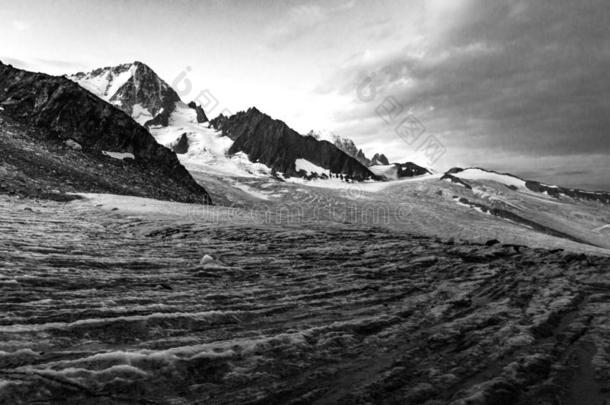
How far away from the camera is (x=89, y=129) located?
6862 cm

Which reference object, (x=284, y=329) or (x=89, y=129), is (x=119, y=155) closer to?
(x=89, y=129)

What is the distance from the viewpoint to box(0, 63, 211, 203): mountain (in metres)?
58.7

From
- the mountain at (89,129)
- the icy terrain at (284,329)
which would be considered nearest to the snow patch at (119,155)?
the mountain at (89,129)

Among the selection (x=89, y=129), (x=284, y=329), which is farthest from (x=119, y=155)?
(x=284, y=329)

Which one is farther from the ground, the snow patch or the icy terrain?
the snow patch

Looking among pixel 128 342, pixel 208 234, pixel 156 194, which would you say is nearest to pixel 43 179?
pixel 156 194

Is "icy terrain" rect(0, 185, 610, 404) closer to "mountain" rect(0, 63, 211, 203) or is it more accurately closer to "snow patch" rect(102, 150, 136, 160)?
"mountain" rect(0, 63, 211, 203)

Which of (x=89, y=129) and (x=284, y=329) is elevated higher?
(x=89, y=129)

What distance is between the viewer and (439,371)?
5.24 meters

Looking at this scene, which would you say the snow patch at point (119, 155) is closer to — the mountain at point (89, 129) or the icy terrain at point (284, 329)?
the mountain at point (89, 129)

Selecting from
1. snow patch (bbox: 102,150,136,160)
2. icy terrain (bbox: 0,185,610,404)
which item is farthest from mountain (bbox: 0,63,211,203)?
icy terrain (bbox: 0,185,610,404)

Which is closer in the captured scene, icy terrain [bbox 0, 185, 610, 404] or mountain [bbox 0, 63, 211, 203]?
icy terrain [bbox 0, 185, 610, 404]

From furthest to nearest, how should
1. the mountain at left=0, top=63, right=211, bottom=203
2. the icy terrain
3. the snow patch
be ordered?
the snow patch < the mountain at left=0, top=63, right=211, bottom=203 < the icy terrain

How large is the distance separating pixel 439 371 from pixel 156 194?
53.3 meters
